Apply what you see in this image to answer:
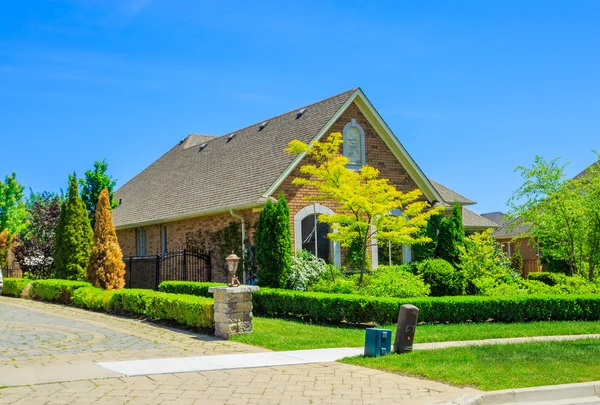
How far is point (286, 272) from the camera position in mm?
21500

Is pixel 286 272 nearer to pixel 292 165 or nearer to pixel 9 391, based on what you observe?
pixel 292 165

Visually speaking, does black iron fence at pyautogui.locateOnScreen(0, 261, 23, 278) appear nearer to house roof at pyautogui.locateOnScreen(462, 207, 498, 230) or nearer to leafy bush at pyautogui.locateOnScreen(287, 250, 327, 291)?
leafy bush at pyautogui.locateOnScreen(287, 250, 327, 291)

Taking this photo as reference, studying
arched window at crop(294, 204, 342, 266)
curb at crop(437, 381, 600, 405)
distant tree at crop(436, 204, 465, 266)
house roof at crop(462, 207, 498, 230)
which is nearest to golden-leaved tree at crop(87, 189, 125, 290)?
arched window at crop(294, 204, 342, 266)

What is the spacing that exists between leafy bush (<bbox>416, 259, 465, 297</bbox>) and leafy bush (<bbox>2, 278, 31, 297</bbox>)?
1488 cm

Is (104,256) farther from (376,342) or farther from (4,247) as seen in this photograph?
(376,342)

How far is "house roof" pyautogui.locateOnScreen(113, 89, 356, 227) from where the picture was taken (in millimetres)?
24672

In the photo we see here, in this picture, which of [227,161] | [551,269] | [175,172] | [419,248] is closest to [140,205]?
[175,172]

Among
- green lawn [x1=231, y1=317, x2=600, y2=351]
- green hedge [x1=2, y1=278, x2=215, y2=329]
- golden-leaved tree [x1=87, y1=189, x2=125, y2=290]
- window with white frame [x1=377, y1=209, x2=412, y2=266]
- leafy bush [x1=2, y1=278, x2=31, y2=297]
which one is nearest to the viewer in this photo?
green lawn [x1=231, y1=317, x2=600, y2=351]

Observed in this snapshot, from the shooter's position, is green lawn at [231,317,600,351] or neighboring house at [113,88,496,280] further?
neighboring house at [113,88,496,280]

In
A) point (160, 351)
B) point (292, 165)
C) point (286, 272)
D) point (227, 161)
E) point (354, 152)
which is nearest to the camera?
point (160, 351)

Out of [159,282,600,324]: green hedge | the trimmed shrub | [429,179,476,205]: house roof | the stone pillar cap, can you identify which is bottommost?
[159,282,600,324]: green hedge

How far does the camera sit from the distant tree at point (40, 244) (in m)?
28.9

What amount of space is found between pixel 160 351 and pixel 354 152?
1429cm

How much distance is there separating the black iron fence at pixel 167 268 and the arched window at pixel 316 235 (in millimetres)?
4027
